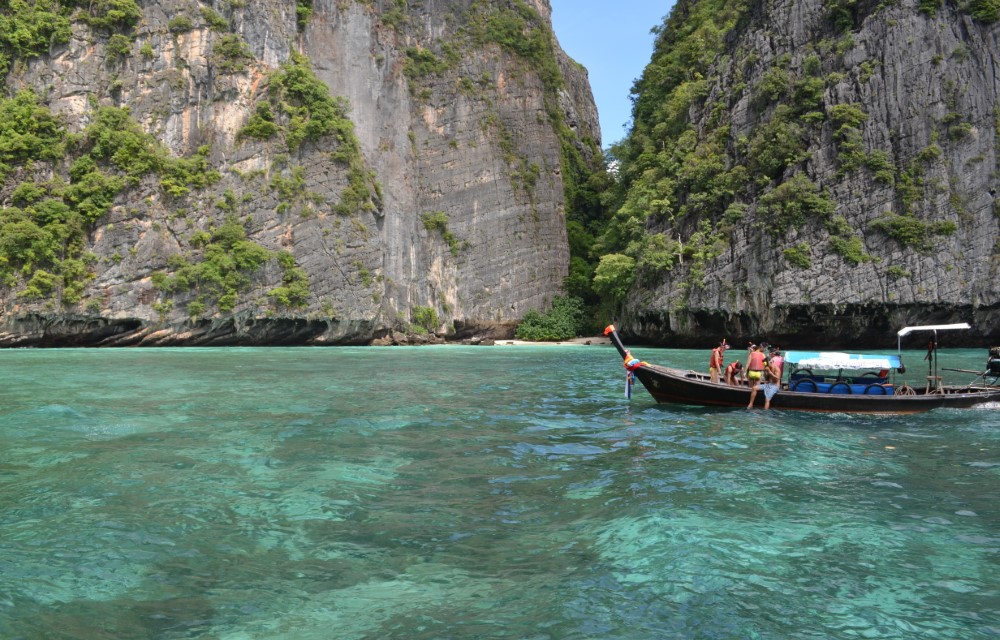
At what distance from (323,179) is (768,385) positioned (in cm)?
3629

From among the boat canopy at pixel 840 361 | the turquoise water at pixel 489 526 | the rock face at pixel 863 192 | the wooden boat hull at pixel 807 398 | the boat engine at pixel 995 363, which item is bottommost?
the turquoise water at pixel 489 526

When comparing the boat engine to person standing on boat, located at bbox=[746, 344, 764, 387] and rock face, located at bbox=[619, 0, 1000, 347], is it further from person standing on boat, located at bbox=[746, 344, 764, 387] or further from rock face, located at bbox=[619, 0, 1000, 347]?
rock face, located at bbox=[619, 0, 1000, 347]

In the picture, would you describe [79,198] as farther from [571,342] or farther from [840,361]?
[840,361]

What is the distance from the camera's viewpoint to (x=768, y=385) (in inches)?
535

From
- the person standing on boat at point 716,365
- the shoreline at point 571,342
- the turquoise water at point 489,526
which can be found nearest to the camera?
the turquoise water at point 489,526

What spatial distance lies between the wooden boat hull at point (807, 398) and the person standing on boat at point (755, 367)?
1.10 ft

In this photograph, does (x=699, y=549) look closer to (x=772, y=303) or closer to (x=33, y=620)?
(x=33, y=620)

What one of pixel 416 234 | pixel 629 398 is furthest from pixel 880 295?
pixel 416 234

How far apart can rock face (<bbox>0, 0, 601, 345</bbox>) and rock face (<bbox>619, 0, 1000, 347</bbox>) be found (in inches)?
706

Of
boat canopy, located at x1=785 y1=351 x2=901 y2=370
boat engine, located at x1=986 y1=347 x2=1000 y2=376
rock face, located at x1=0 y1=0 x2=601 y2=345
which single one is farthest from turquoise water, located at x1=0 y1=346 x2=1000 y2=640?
rock face, located at x1=0 y1=0 x2=601 y2=345

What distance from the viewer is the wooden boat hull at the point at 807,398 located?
13.6 metres

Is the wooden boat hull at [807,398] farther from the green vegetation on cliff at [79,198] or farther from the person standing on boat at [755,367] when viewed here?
→ the green vegetation on cliff at [79,198]

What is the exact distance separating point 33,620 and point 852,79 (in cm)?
4193

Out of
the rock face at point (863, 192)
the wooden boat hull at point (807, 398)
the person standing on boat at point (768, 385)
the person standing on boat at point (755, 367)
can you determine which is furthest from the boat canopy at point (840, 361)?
the rock face at point (863, 192)
